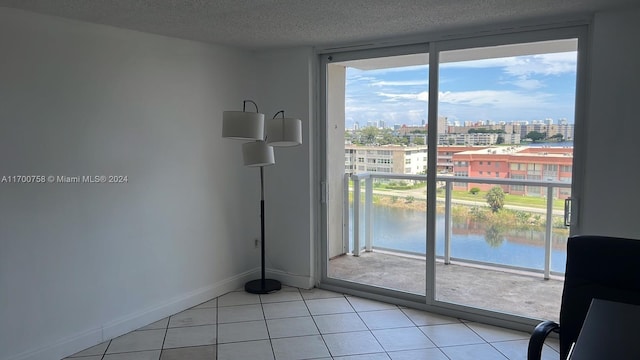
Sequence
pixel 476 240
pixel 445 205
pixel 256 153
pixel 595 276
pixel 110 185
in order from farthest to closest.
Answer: pixel 445 205, pixel 476 240, pixel 256 153, pixel 110 185, pixel 595 276

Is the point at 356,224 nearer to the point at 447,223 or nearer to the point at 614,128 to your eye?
the point at 447,223

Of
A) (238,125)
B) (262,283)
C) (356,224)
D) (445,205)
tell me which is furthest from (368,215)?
Result: (238,125)

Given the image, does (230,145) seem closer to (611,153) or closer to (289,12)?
(289,12)

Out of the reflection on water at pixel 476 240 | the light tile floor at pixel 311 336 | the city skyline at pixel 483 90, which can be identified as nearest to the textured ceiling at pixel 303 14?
the city skyline at pixel 483 90

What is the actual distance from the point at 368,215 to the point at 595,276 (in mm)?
3248

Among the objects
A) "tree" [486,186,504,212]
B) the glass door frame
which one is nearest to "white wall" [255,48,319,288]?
the glass door frame

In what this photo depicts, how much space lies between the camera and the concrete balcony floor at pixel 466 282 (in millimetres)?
3828

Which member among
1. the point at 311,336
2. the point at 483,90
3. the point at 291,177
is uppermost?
the point at 483,90

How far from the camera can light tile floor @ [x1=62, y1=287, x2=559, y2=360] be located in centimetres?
300

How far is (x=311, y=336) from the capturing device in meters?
3.27

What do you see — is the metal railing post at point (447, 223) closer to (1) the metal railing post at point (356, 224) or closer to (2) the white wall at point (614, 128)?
(1) the metal railing post at point (356, 224)

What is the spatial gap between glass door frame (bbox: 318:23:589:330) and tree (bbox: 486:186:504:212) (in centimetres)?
Result: 95

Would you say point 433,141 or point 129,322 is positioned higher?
point 433,141

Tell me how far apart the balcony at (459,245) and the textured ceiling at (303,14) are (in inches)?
57.7
